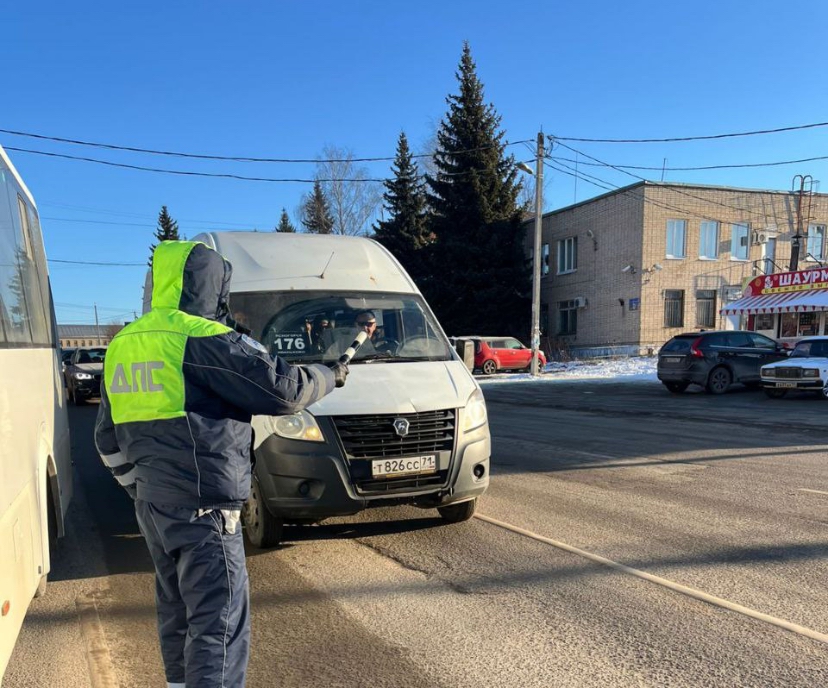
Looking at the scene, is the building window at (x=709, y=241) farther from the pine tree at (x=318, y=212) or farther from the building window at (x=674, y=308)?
the pine tree at (x=318, y=212)

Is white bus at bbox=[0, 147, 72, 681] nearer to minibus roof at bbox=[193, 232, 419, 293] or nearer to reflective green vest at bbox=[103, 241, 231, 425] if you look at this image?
reflective green vest at bbox=[103, 241, 231, 425]

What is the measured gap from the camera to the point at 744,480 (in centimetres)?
677

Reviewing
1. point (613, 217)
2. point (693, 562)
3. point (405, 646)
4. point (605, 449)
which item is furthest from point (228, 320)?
point (613, 217)

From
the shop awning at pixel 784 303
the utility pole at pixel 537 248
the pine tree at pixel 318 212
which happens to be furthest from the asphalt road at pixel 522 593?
the pine tree at pixel 318 212

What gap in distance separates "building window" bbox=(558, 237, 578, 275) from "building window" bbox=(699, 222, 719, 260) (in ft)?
19.9

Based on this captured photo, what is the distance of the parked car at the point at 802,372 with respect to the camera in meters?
14.9

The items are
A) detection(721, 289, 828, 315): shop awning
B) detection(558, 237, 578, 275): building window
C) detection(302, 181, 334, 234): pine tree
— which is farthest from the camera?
detection(302, 181, 334, 234): pine tree

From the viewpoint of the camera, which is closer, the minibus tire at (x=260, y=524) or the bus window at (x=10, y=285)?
the bus window at (x=10, y=285)

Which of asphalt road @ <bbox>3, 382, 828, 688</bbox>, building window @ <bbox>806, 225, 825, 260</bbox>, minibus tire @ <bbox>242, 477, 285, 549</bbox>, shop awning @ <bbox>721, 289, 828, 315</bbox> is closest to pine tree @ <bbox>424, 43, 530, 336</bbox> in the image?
shop awning @ <bbox>721, 289, 828, 315</bbox>

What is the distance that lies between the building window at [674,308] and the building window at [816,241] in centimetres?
829

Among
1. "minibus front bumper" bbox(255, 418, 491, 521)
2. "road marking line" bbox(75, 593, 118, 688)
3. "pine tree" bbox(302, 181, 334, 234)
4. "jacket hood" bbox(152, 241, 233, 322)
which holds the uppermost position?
"pine tree" bbox(302, 181, 334, 234)

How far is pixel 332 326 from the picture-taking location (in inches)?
215

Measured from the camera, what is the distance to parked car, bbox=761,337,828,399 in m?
14.9

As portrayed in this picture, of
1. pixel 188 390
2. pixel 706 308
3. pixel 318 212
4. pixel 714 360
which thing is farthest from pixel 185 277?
pixel 318 212
